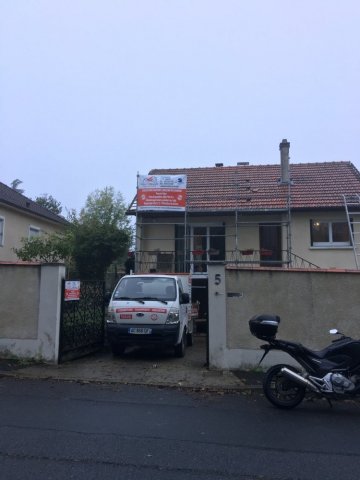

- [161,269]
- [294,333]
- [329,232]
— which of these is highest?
[329,232]

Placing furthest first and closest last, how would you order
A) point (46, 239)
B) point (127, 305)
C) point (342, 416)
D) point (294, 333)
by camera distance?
point (46, 239)
point (127, 305)
point (294, 333)
point (342, 416)

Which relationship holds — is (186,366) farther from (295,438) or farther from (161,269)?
(161,269)

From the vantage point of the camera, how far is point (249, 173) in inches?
813

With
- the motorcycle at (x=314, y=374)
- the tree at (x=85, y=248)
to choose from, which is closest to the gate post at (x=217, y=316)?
the motorcycle at (x=314, y=374)

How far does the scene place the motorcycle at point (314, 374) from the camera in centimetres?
643

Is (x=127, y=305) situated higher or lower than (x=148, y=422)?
higher

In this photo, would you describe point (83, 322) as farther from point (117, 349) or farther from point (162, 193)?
point (162, 193)

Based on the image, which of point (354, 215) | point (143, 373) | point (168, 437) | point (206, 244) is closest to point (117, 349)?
point (143, 373)

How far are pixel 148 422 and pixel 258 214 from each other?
39.4ft

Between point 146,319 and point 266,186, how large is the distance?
10.2m

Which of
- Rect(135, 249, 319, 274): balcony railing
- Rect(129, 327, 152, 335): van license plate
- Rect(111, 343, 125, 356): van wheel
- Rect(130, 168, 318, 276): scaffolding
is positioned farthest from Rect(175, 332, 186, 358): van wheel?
Rect(135, 249, 319, 274): balcony railing

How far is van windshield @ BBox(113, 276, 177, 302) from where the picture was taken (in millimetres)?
10698

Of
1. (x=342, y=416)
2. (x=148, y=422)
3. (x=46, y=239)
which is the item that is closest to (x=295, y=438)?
(x=342, y=416)

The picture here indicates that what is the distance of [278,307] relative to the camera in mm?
9188
